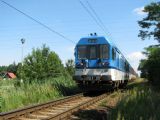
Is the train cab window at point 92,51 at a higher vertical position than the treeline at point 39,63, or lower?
lower

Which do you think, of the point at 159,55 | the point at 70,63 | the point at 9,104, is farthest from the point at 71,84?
the point at 70,63

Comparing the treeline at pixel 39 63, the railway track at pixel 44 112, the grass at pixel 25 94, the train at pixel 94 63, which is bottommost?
the railway track at pixel 44 112

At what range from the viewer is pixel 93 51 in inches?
914

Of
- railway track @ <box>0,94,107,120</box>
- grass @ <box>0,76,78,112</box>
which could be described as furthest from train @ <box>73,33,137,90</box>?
railway track @ <box>0,94,107,120</box>

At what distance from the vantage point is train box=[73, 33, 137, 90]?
2247 centimetres

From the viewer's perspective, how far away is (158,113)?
1043cm

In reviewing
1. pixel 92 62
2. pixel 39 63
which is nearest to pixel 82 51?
pixel 92 62

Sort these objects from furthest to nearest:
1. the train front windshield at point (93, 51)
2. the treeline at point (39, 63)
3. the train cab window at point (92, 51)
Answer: the treeline at point (39, 63)
the train cab window at point (92, 51)
the train front windshield at point (93, 51)

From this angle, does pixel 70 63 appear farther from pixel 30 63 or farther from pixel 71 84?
pixel 71 84

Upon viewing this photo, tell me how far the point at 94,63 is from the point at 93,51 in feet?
2.83

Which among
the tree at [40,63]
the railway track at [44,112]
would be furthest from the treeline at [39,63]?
the railway track at [44,112]

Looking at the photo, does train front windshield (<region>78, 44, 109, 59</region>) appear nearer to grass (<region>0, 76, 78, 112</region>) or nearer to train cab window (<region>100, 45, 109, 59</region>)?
train cab window (<region>100, 45, 109, 59</region>)

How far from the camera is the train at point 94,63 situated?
2247cm

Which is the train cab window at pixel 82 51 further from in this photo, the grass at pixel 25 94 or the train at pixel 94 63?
the grass at pixel 25 94
